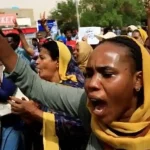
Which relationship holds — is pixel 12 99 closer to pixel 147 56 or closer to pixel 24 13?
pixel 147 56

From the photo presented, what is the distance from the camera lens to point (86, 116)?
1.86m

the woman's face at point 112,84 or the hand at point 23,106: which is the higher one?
the woman's face at point 112,84

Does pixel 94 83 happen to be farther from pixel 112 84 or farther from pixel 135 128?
pixel 135 128

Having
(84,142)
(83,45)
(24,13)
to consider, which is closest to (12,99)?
(84,142)

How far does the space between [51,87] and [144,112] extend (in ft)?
1.46

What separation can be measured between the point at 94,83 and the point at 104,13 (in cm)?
4302

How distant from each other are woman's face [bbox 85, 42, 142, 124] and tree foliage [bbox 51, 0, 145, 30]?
38189mm

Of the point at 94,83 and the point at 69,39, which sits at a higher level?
the point at 94,83

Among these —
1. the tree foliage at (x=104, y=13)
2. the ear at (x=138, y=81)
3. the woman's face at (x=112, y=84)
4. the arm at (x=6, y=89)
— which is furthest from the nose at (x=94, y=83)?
the tree foliage at (x=104, y=13)

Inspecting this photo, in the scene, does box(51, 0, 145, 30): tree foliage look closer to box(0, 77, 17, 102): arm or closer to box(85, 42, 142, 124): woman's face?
box(0, 77, 17, 102): arm

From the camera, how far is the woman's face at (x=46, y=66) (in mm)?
3639

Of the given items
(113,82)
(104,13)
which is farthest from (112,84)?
(104,13)

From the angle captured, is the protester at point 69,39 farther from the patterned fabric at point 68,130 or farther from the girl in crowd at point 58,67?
the patterned fabric at point 68,130

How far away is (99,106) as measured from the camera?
160cm
